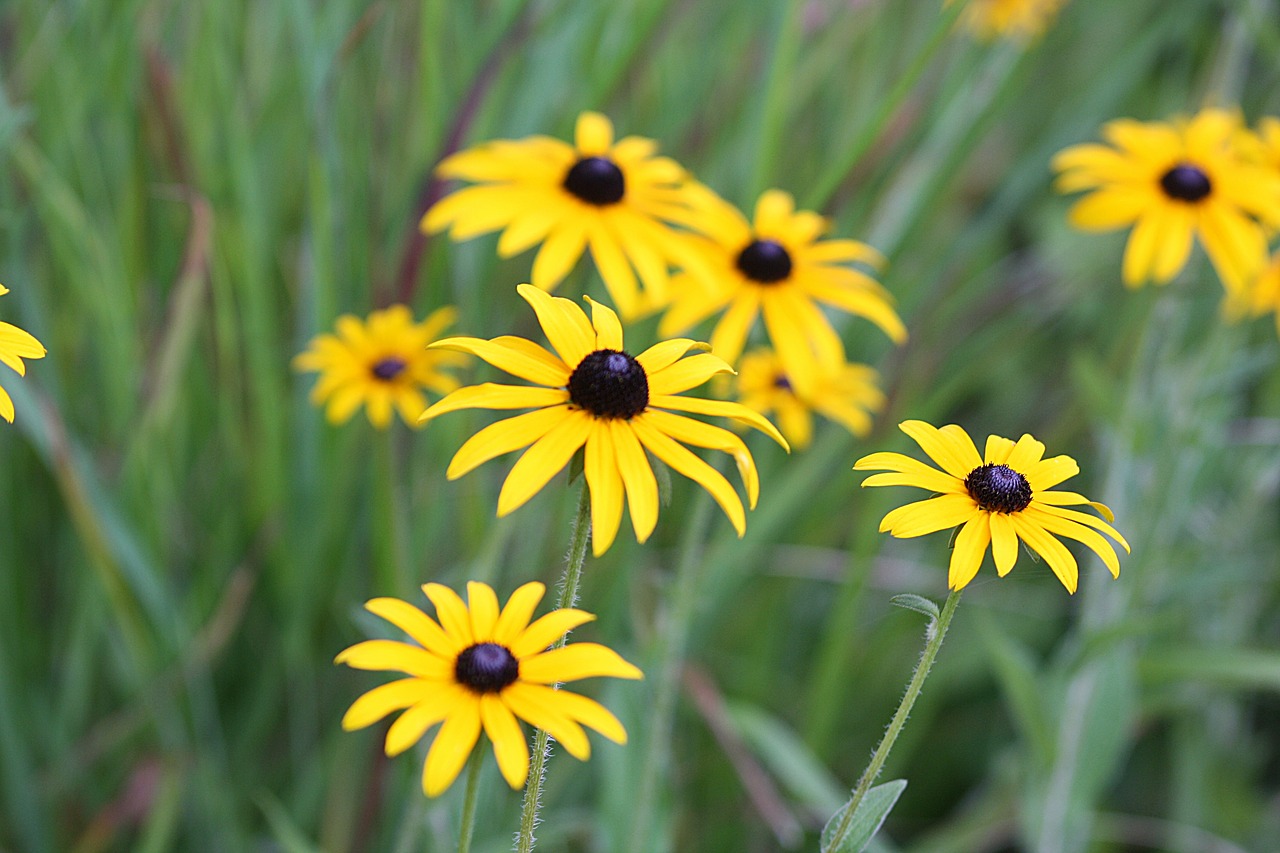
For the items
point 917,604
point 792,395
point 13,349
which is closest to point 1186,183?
point 792,395

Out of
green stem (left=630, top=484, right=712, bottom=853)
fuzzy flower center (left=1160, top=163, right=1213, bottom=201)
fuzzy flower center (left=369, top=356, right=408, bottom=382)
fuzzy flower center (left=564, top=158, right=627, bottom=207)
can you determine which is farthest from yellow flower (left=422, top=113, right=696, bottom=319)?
fuzzy flower center (left=1160, top=163, right=1213, bottom=201)

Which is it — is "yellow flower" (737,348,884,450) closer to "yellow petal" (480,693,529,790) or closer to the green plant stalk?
the green plant stalk

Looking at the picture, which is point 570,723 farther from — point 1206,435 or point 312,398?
point 1206,435

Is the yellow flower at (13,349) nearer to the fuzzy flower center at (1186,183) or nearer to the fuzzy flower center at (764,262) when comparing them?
the fuzzy flower center at (764,262)

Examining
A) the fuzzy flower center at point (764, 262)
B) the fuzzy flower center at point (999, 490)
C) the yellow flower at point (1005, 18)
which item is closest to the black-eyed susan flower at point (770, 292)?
the fuzzy flower center at point (764, 262)

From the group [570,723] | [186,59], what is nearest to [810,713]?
[570,723]

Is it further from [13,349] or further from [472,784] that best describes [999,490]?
[13,349]
